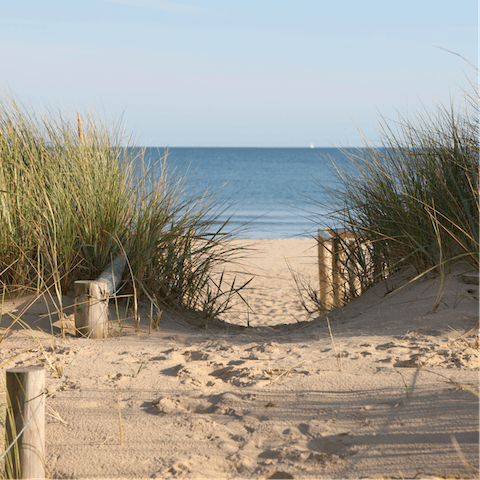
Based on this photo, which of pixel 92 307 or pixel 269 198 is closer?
pixel 92 307

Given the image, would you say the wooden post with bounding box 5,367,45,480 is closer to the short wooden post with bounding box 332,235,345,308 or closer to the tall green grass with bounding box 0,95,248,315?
the tall green grass with bounding box 0,95,248,315

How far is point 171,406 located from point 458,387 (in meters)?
1.36

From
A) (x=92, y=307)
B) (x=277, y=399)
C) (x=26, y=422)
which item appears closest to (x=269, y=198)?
(x=92, y=307)

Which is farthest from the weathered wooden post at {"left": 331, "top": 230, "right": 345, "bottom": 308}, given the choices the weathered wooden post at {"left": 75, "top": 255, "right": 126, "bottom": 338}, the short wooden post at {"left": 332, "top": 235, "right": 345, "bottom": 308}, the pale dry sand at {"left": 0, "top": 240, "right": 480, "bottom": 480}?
the weathered wooden post at {"left": 75, "top": 255, "right": 126, "bottom": 338}

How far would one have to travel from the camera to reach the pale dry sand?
6.18 ft

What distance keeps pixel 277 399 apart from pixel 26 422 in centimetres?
113

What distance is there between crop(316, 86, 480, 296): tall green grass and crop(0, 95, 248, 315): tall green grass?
1227 mm

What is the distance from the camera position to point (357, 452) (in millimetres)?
1907

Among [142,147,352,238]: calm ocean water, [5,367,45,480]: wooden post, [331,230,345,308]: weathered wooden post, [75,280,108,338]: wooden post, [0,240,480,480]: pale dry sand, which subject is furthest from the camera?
[142,147,352,238]: calm ocean water

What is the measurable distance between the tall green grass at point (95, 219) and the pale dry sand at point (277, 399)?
450 mm

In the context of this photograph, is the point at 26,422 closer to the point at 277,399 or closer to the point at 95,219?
the point at 277,399

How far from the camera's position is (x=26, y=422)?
1718mm

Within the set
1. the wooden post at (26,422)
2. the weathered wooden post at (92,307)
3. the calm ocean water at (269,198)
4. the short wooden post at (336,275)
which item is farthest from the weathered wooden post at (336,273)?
the wooden post at (26,422)

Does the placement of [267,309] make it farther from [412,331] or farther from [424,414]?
[424,414]
